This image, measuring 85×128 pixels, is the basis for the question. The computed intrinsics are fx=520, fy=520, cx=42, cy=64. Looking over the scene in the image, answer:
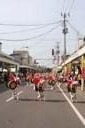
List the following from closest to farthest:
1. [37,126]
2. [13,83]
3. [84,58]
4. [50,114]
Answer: [37,126], [50,114], [13,83], [84,58]

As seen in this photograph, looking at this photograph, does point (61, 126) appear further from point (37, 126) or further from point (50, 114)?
point (50, 114)

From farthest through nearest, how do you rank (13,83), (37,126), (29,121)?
(13,83) → (29,121) → (37,126)

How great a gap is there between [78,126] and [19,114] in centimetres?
473

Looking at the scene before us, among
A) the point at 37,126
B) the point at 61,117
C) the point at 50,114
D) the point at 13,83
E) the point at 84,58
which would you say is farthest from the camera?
the point at 84,58

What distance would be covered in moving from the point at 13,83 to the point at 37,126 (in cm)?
1626

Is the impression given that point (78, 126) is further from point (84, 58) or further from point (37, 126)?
point (84, 58)

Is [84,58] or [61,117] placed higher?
[84,58]

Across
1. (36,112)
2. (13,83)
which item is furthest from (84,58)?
(36,112)

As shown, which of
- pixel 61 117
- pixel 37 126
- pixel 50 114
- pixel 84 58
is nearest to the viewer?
pixel 37 126

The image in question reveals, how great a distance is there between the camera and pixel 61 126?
1720cm

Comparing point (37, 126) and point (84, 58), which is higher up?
point (84, 58)

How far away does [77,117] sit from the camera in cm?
2050

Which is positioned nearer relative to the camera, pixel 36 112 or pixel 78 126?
pixel 78 126

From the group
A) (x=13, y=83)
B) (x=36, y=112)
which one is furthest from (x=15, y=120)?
(x=13, y=83)
